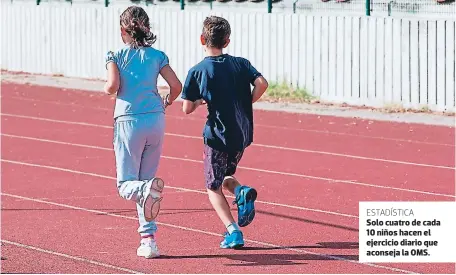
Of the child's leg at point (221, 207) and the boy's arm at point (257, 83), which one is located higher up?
the boy's arm at point (257, 83)

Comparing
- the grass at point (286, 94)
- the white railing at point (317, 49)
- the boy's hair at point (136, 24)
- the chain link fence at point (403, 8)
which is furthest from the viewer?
the chain link fence at point (403, 8)

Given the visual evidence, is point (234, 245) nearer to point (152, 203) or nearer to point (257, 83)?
point (152, 203)

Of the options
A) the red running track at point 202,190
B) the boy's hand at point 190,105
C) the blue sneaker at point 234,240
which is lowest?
the red running track at point 202,190

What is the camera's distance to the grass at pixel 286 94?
75.8 ft

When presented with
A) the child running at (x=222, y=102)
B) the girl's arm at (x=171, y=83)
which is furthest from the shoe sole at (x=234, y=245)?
the girl's arm at (x=171, y=83)

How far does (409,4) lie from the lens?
24641 millimetres

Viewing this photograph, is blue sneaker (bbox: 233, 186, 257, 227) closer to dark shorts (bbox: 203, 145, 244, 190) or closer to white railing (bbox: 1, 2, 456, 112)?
dark shorts (bbox: 203, 145, 244, 190)

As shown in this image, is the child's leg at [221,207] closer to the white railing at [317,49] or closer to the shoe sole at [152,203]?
the shoe sole at [152,203]

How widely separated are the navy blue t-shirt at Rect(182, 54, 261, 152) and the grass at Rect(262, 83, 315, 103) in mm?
13313

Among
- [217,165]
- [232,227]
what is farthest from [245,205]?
[217,165]

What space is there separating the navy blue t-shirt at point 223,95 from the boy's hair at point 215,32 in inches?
5.1

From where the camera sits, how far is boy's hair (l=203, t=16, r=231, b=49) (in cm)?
955

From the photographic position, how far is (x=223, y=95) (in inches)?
378

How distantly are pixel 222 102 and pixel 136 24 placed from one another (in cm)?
95
